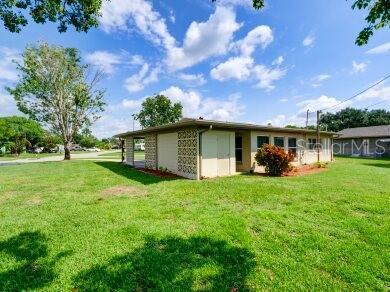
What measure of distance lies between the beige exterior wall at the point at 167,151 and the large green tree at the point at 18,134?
132 ft

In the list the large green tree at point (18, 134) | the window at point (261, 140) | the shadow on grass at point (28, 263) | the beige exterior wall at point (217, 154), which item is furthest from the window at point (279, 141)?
the large green tree at point (18, 134)

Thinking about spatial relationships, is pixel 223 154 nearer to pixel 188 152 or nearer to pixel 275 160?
pixel 188 152

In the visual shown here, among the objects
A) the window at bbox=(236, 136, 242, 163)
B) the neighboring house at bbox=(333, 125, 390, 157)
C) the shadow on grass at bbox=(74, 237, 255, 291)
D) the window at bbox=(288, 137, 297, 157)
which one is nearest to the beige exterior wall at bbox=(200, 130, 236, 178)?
the window at bbox=(236, 136, 242, 163)

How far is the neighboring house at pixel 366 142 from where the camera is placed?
102 feet

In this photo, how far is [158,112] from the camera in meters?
51.4

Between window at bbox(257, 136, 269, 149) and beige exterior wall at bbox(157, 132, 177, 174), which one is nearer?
beige exterior wall at bbox(157, 132, 177, 174)

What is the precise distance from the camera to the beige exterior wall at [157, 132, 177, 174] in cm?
1473

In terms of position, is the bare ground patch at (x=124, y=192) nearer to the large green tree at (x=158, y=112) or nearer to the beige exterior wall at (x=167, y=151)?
the beige exterior wall at (x=167, y=151)

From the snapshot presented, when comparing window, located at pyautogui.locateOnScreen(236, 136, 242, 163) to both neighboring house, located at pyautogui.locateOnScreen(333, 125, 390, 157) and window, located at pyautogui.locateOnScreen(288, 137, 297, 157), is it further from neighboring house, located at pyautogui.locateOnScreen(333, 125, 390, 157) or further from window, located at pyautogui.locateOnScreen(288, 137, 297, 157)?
neighboring house, located at pyautogui.locateOnScreen(333, 125, 390, 157)

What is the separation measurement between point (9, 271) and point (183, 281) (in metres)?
2.73

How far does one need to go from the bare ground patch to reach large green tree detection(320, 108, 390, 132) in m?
53.9

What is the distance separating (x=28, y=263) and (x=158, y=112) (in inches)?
1899

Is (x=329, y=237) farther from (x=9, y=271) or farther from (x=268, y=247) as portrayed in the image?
(x=9, y=271)

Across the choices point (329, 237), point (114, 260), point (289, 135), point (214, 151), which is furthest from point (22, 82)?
point (329, 237)
